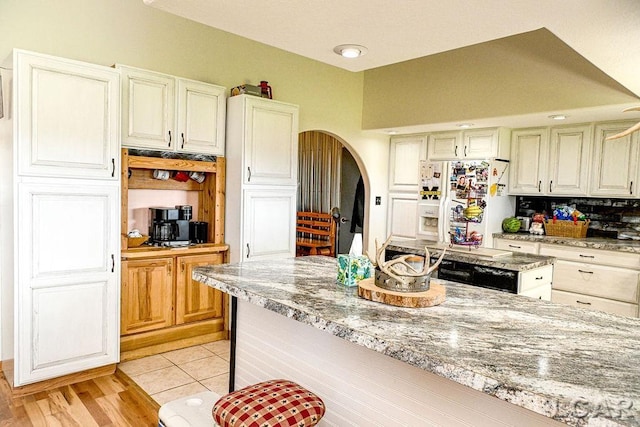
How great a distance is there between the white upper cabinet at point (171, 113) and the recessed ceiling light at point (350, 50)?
181 centimetres

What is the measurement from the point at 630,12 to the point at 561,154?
119 inches

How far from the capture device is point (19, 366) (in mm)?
2916

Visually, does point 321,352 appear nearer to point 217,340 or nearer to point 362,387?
point 362,387

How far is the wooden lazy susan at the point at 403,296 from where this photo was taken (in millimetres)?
1698

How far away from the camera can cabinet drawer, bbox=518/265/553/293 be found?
331 centimetres

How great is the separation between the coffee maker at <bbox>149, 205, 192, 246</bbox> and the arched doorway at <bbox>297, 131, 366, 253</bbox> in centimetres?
348

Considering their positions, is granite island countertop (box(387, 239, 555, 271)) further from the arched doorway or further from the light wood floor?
the arched doorway

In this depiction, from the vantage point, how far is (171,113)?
3746 mm

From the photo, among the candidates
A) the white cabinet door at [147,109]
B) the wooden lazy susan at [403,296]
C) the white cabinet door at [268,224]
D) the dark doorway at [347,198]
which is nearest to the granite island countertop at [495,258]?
the white cabinet door at [268,224]

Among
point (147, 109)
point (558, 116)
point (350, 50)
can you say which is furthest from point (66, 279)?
point (558, 116)

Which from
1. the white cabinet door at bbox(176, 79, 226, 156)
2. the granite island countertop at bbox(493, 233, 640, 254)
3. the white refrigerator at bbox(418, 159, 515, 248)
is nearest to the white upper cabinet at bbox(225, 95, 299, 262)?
the white cabinet door at bbox(176, 79, 226, 156)

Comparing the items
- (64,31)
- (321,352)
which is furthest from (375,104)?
(321,352)

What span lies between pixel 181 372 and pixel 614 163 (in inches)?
175

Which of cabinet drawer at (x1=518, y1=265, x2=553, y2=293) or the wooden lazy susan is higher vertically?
the wooden lazy susan
